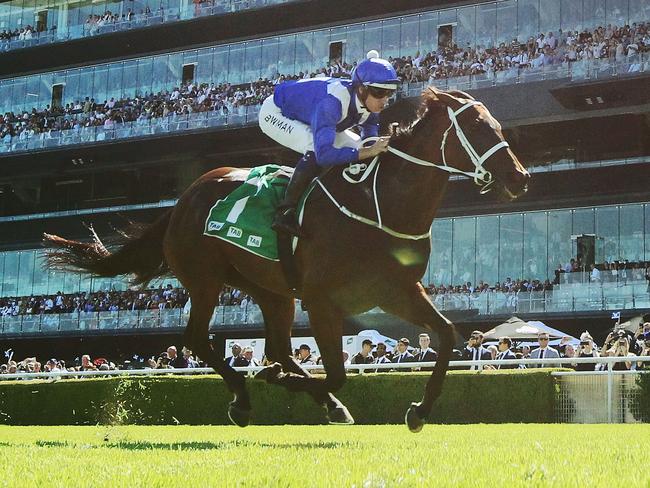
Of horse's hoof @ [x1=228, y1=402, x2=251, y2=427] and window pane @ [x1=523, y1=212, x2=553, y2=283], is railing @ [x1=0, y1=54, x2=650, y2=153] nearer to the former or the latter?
window pane @ [x1=523, y1=212, x2=553, y2=283]

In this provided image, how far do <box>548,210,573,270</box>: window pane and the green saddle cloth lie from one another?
65.7 feet

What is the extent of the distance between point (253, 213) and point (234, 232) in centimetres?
20

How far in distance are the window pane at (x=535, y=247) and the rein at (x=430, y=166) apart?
810 inches

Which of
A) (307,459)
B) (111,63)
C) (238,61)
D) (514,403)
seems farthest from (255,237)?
(111,63)

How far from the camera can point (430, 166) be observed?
20.6ft

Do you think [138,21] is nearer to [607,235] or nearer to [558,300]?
[607,235]

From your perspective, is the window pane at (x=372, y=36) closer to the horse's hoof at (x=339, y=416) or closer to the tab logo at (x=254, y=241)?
the tab logo at (x=254, y=241)

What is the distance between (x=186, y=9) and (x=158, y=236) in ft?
85.2

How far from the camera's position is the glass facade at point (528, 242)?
25906mm

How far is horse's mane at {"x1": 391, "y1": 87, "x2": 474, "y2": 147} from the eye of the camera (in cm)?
648

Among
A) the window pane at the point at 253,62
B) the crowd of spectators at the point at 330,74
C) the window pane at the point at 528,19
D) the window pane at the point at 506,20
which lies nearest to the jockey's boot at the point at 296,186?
the crowd of spectators at the point at 330,74

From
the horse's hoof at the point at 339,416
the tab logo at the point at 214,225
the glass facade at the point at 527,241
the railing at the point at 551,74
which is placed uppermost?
the railing at the point at 551,74

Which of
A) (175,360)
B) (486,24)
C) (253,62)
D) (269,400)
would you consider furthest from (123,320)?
(269,400)

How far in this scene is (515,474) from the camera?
3.55m
